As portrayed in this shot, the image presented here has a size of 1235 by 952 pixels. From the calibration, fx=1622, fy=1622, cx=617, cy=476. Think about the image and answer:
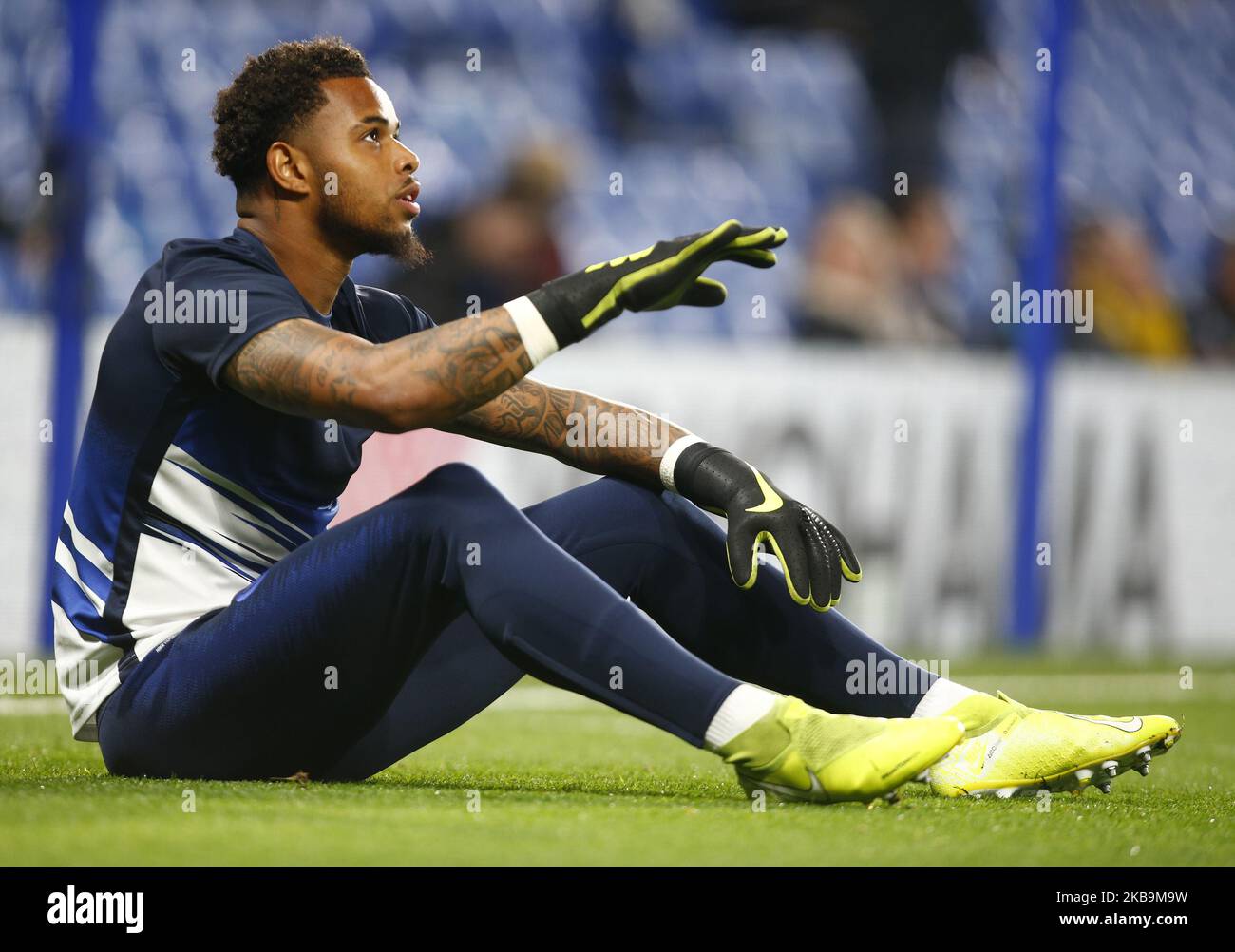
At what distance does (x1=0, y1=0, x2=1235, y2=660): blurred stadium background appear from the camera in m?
6.06

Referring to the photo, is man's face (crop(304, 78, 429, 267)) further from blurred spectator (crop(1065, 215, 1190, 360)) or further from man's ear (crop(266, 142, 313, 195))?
blurred spectator (crop(1065, 215, 1190, 360))

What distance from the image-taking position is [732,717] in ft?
7.04

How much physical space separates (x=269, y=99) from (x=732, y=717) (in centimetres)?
120

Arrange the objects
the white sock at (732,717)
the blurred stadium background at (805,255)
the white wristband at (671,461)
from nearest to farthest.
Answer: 1. the white sock at (732,717)
2. the white wristband at (671,461)
3. the blurred stadium background at (805,255)

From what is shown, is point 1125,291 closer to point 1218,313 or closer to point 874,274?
point 1218,313

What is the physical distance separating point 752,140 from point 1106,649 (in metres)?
3.18

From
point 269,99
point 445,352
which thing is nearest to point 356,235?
point 269,99

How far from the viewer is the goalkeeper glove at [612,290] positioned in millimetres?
2225

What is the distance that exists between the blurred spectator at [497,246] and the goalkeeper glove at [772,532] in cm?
376

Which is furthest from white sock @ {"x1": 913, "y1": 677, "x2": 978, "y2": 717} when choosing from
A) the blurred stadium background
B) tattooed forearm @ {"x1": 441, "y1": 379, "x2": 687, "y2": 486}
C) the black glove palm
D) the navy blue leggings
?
the blurred stadium background

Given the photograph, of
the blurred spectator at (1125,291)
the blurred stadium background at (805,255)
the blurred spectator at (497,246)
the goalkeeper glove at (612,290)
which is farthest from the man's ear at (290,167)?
the blurred spectator at (1125,291)

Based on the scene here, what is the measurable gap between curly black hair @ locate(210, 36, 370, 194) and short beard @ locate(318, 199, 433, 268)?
0.45 ft

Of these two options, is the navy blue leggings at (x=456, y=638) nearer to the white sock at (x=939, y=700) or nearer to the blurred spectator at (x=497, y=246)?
the white sock at (x=939, y=700)
